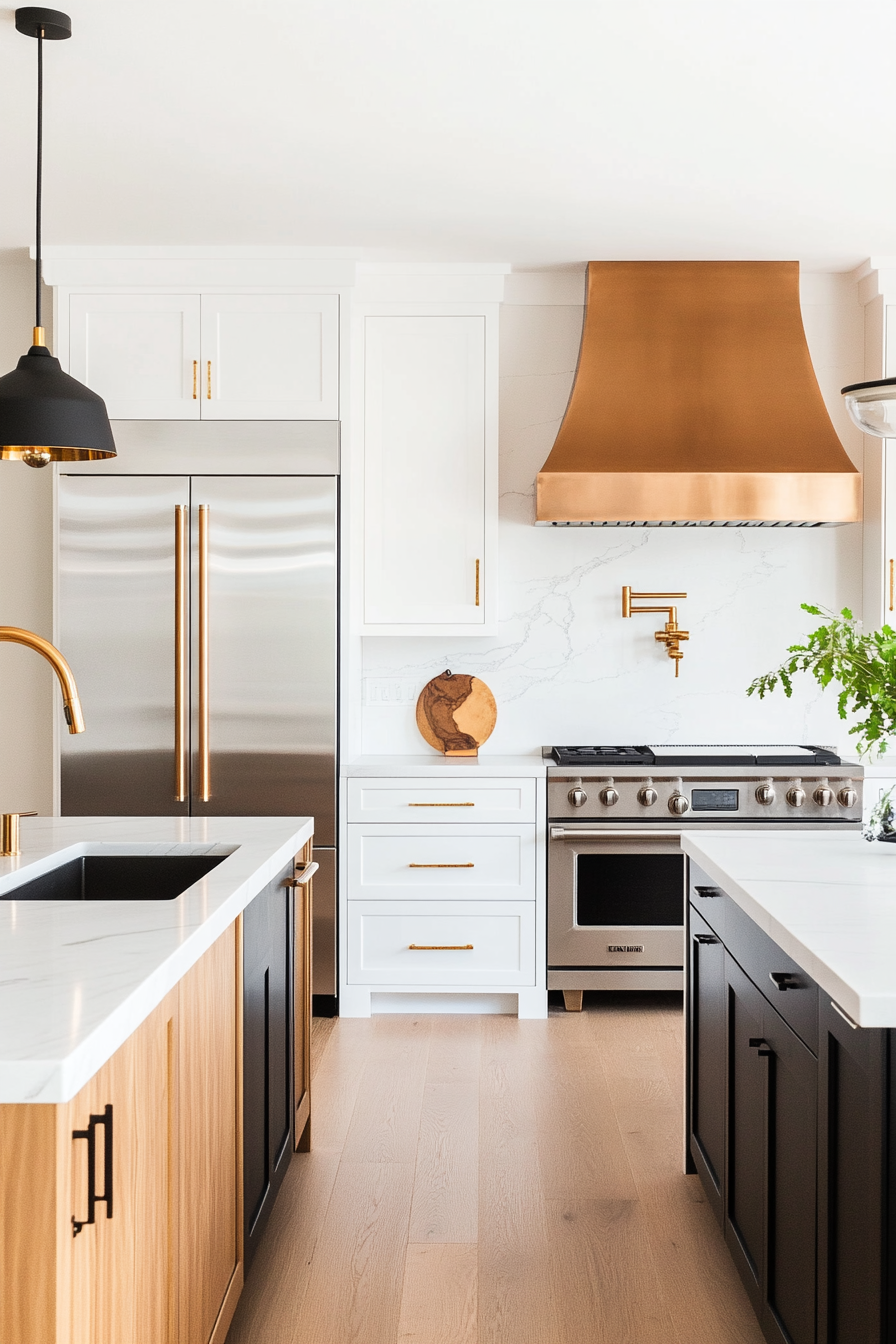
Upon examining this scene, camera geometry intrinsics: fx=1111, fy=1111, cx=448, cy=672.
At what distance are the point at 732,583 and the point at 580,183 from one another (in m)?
1.74

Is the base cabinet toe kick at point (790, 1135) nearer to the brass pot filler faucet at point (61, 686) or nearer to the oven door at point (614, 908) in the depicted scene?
the brass pot filler faucet at point (61, 686)

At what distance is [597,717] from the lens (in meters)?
4.55

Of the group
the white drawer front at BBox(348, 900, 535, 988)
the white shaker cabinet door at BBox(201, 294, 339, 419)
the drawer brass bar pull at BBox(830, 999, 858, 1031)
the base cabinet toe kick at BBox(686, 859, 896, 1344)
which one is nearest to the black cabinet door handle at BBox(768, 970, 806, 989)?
the base cabinet toe kick at BBox(686, 859, 896, 1344)

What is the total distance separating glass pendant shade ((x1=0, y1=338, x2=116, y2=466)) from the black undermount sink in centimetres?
88

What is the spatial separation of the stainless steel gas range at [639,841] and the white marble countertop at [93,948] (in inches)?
64.9

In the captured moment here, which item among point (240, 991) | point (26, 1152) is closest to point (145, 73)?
point (240, 991)

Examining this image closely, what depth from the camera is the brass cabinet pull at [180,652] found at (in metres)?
3.94

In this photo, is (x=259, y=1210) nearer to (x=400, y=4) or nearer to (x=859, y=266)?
(x=400, y=4)

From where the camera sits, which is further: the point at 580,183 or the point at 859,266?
the point at 859,266

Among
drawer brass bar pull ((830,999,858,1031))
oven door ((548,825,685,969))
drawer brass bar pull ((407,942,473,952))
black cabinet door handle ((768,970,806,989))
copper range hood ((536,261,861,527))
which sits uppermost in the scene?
copper range hood ((536,261,861,527))

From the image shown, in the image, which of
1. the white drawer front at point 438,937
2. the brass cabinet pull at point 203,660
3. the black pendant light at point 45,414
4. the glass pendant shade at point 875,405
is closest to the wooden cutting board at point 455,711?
the white drawer front at point 438,937

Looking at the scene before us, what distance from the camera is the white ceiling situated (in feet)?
8.52

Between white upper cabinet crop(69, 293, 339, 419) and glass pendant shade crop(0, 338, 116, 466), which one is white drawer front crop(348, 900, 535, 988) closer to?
white upper cabinet crop(69, 293, 339, 419)

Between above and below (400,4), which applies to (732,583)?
below
